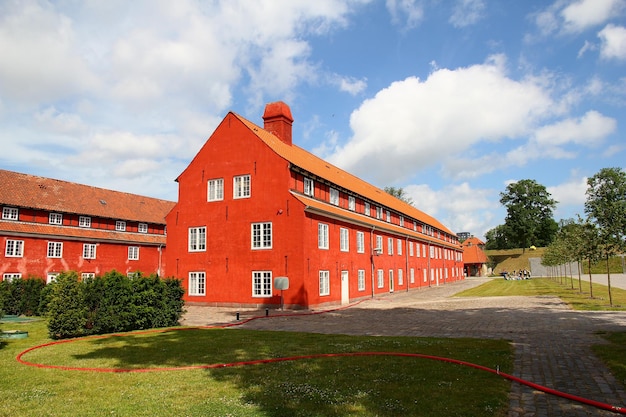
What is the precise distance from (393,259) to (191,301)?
1979cm

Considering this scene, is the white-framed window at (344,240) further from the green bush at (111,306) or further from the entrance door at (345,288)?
the green bush at (111,306)

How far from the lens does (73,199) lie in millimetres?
40781

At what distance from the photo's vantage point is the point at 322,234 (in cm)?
2812

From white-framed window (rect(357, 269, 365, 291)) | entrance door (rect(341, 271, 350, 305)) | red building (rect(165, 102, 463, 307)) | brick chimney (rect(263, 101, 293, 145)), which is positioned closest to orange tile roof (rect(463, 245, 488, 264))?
red building (rect(165, 102, 463, 307))

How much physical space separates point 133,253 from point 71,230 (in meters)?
6.62

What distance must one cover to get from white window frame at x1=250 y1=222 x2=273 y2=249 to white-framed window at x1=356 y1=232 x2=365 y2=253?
28.6ft

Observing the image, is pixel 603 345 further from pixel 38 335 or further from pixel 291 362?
pixel 38 335

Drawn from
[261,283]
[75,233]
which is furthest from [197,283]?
[75,233]

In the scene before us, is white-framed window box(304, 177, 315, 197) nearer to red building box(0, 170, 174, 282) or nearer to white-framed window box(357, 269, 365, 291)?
white-framed window box(357, 269, 365, 291)

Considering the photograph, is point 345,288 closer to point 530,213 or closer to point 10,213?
point 10,213

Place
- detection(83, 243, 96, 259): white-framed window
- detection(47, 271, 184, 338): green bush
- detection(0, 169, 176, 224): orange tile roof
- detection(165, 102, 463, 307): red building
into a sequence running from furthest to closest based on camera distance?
detection(83, 243, 96, 259): white-framed window → detection(0, 169, 176, 224): orange tile roof → detection(165, 102, 463, 307): red building → detection(47, 271, 184, 338): green bush

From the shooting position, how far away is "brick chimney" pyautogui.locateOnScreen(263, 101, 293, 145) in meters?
33.8

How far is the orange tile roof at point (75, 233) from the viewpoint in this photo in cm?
3406

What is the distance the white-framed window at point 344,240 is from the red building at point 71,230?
19708 mm
